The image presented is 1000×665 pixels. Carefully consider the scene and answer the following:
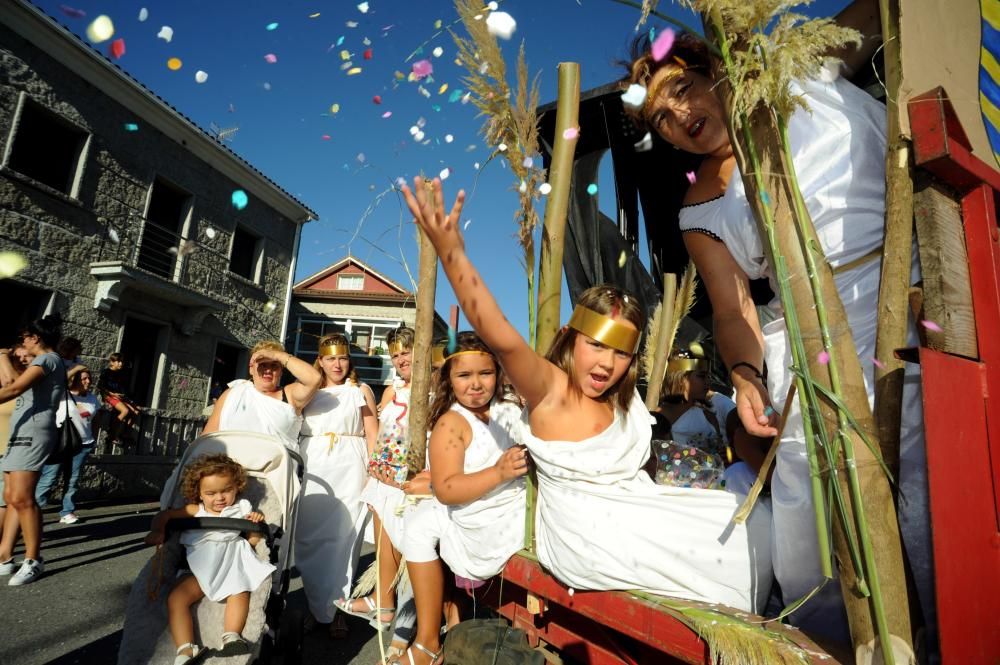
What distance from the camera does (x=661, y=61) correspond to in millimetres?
1878

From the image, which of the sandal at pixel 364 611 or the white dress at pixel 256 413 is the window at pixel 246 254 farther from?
the sandal at pixel 364 611

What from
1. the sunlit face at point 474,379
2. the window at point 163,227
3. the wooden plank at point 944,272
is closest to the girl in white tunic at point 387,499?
the sunlit face at point 474,379

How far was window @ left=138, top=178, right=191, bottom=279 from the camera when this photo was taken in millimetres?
10555

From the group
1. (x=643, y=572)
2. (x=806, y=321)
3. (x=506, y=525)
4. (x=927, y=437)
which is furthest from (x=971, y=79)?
(x=506, y=525)

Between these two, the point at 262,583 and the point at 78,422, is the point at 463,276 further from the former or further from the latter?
the point at 78,422

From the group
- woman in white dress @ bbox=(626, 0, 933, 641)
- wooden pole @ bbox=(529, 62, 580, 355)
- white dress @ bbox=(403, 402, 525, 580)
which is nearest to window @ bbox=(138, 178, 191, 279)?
white dress @ bbox=(403, 402, 525, 580)

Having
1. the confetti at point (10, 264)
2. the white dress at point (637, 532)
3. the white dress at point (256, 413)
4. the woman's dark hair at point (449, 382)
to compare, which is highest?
the confetti at point (10, 264)

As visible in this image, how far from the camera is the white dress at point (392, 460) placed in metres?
3.02

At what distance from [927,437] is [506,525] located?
1348mm

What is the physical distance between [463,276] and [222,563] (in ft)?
7.48

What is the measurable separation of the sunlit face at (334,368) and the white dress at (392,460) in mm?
563

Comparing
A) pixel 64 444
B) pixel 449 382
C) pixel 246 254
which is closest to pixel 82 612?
pixel 64 444

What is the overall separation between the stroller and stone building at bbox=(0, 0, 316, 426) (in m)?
8.01

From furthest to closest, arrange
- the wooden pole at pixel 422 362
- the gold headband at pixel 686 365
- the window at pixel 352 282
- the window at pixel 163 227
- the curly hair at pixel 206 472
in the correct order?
the window at pixel 352 282, the window at pixel 163 227, the gold headband at pixel 686 365, the curly hair at pixel 206 472, the wooden pole at pixel 422 362
